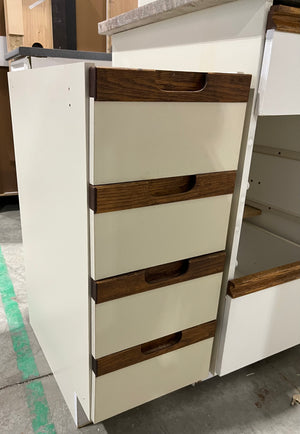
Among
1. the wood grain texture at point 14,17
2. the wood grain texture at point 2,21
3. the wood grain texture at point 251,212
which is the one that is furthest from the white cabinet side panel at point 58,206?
the wood grain texture at point 2,21

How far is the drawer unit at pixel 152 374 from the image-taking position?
0.70 metres

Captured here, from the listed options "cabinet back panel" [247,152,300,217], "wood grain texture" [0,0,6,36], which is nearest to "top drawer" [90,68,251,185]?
"cabinet back panel" [247,152,300,217]

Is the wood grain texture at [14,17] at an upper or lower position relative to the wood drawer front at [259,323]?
upper

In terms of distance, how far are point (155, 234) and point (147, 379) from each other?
326mm

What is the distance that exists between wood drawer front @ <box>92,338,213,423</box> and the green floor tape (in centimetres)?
23

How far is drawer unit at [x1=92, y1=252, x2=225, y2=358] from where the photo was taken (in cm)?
63

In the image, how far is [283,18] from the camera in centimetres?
59

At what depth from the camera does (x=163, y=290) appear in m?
0.68

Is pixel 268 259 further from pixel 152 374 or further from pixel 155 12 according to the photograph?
pixel 155 12

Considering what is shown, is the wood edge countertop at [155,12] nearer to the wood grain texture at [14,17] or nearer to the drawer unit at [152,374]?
the drawer unit at [152,374]

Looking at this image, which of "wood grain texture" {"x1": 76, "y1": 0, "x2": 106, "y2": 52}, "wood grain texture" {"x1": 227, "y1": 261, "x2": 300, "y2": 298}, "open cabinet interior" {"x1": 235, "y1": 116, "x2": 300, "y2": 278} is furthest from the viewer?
"wood grain texture" {"x1": 76, "y1": 0, "x2": 106, "y2": 52}

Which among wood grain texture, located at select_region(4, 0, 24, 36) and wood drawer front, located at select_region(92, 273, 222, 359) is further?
wood grain texture, located at select_region(4, 0, 24, 36)

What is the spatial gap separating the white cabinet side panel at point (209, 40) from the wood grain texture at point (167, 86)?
0.17ft

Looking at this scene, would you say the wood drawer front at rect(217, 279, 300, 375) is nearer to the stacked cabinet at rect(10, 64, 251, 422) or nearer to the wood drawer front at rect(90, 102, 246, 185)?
the stacked cabinet at rect(10, 64, 251, 422)
